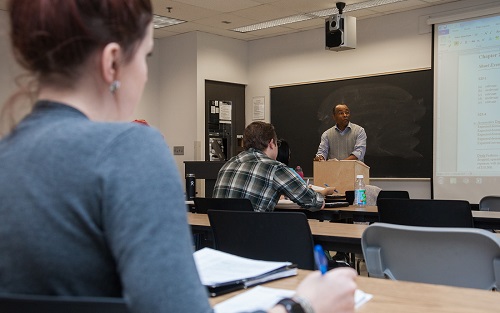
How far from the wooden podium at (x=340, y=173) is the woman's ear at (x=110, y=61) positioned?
448 centimetres

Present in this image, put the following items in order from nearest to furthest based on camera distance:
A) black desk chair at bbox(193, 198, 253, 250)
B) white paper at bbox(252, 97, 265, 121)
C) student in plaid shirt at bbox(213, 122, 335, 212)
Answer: black desk chair at bbox(193, 198, 253, 250) → student in plaid shirt at bbox(213, 122, 335, 212) → white paper at bbox(252, 97, 265, 121)

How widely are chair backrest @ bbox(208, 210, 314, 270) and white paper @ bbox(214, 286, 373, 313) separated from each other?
102 centimetres

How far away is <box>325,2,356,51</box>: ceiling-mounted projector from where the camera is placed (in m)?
6.71

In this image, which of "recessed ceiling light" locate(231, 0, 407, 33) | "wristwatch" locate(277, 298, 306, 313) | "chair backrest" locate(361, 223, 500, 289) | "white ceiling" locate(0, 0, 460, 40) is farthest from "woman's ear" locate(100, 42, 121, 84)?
"recessed ceiling light" locate(231, 0, 407, 33)

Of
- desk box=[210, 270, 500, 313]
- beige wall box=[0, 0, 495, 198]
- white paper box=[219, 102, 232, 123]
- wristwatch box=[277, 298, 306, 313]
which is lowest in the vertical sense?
→ desk box=[210, 270, 500, 313]

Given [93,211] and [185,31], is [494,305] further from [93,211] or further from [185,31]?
[185,31]

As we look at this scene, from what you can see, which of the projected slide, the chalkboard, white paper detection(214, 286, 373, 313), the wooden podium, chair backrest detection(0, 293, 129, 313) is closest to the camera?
chair backrest detection(0, 293, 129, 313)

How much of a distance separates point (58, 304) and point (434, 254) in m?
1.42

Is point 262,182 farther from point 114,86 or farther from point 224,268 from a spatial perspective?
point 114,86

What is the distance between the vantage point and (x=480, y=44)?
250 inches

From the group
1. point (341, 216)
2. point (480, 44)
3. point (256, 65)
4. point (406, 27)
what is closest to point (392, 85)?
point (406, 27)

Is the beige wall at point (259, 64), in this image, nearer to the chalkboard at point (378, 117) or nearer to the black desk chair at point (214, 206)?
the chalkboard at point (378, 117)

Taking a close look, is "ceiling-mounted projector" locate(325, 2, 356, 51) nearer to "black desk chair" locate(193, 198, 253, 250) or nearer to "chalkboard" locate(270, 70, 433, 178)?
"chalkboard" locate(270, 70, 433, 178)

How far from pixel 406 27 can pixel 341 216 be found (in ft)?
13.2
